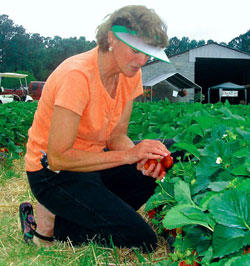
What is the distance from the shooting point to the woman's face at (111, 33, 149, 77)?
215 centimetres

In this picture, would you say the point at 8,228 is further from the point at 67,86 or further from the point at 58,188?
the point at 67,86

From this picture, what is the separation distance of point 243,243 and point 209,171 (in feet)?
1.70

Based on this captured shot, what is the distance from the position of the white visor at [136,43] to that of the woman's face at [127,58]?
0.17 ft

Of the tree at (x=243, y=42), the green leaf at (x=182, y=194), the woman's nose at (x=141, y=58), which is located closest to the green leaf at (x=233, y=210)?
the green leaf at (x=182, y=194)

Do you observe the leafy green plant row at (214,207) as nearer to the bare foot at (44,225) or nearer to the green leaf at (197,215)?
the green leaf at (197,215)

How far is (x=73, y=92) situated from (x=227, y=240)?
1.43 metres

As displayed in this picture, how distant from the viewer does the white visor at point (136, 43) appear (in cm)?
207

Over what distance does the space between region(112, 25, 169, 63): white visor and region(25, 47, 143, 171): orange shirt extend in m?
0.31

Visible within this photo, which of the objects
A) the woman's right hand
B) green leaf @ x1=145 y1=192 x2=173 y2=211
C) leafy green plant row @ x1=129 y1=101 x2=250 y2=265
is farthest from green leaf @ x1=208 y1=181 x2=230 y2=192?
the woman's right hand

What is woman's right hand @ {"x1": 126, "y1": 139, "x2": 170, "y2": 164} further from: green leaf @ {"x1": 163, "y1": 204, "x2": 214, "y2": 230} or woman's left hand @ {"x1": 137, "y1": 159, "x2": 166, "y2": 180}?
green leaf @ {"x1": 163, "y1": 204, "x2": 214, "y2": 230}

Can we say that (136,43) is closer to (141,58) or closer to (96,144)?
(141,58)

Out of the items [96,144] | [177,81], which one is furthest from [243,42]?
[96,144]

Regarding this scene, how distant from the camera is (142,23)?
215 centimetres

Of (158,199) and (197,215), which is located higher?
(197,215)
